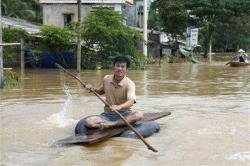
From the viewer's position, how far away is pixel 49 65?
27.4 m

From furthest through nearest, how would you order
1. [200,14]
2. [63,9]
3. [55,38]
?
1. [200,14]
2. [63,9]
3. [55,38]

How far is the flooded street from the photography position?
7.29 m

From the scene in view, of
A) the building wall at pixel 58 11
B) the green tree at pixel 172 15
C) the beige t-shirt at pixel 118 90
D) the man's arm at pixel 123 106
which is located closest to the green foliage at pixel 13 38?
the building wall at pixel 58 11

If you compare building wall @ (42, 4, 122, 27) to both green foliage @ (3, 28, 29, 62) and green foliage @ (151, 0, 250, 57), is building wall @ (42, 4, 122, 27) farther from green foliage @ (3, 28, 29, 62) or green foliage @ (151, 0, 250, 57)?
green foliage @ (3, 28, 29, 62)

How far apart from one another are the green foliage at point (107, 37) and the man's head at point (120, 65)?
17.6 metres

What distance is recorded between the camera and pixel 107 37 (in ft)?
84.7

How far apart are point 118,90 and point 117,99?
0.17 meters

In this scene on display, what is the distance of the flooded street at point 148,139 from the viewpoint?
7.29 metres

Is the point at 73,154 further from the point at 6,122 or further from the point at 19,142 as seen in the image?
the point at 6,122

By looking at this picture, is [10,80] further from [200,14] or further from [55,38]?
[200,14]

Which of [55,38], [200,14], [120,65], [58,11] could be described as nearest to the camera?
[120,65]

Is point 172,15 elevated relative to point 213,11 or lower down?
lower down

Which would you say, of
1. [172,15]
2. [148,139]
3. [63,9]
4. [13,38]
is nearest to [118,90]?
[148,139]

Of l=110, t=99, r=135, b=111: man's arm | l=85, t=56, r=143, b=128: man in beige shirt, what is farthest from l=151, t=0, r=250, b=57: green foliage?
l=110, t=99, r=135, b=111: man's arm
